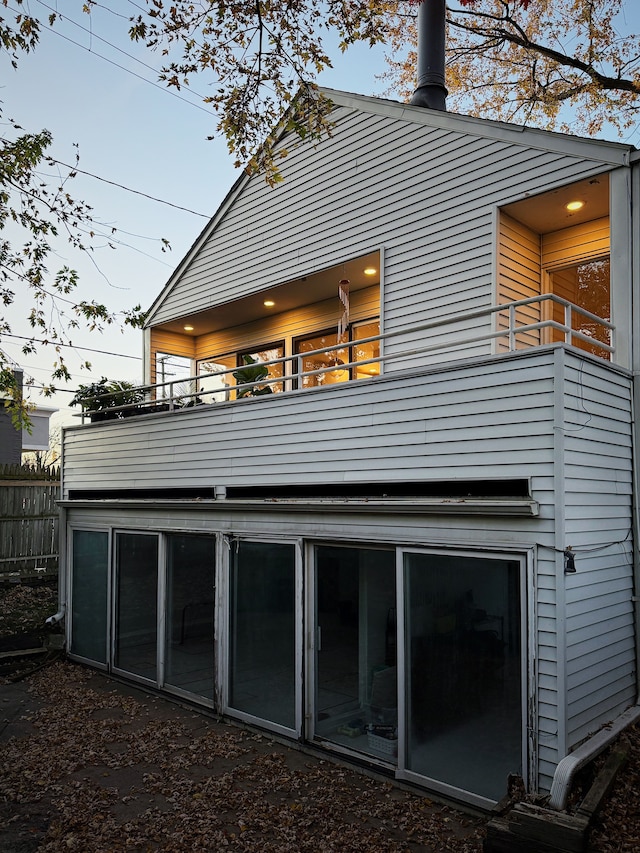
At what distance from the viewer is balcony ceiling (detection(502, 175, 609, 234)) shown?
709cm

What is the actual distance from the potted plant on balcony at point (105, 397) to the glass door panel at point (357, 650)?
529cm

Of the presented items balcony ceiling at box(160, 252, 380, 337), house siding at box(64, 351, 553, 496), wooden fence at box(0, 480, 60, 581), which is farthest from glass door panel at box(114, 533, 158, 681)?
wooden fence at box(0, 480, 60, 581)

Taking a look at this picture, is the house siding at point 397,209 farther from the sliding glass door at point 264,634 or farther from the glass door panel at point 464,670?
the sliding glass door at point 264,634

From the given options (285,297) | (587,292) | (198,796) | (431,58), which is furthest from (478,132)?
(198,796)

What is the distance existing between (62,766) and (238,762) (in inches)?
72.3

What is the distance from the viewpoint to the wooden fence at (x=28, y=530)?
14.7m

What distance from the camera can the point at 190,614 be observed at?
29.8 ft

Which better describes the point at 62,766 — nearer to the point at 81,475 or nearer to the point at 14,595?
the point at 81,475

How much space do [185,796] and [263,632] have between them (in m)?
2.10

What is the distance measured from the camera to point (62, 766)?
6.93 meters

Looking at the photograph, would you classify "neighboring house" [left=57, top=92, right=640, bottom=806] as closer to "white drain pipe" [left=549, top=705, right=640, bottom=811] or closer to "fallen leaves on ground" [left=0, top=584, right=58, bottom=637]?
"white drain pipe" [left=549, top=705, right=640, bottom=811]

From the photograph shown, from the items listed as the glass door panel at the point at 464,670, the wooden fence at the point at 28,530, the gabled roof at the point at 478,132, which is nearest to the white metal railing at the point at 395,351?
the gabled roof at the point at 478,132

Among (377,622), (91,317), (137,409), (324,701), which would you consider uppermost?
(91,317)

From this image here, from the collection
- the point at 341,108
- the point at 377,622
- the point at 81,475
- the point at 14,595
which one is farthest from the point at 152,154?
the point at 377,622
